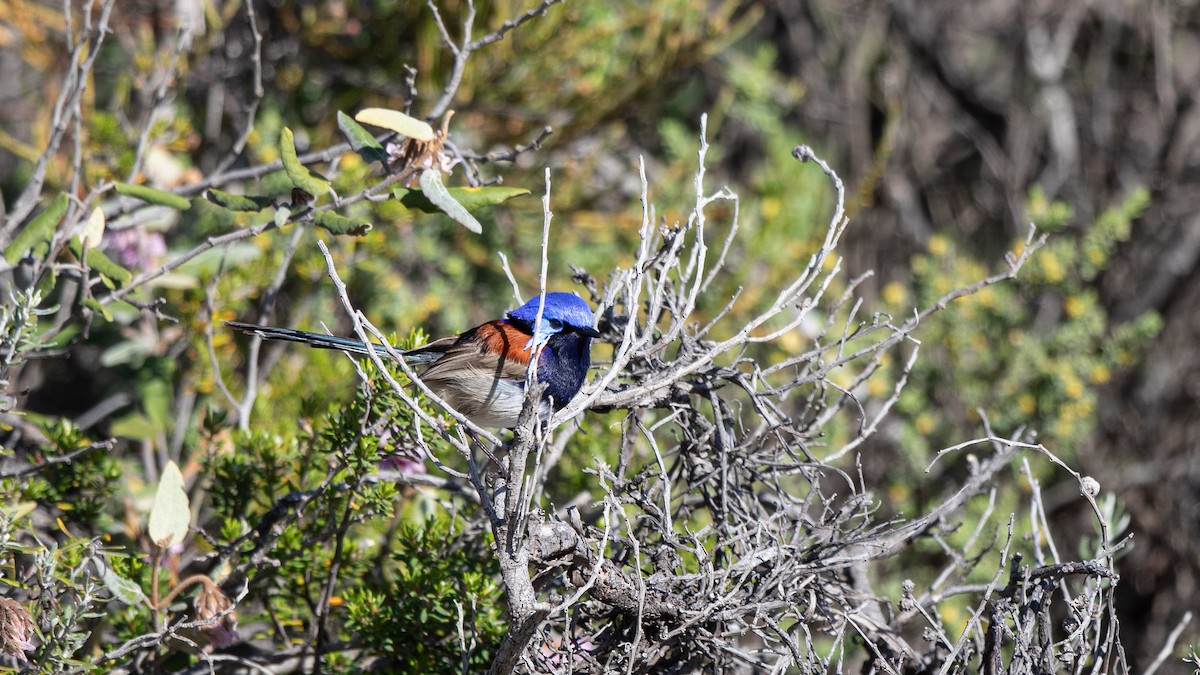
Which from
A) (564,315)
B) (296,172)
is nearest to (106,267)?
(296,172)

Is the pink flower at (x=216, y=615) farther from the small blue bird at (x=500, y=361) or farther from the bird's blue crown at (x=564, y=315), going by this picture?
the bird's blue crown at (x=564, y=315)

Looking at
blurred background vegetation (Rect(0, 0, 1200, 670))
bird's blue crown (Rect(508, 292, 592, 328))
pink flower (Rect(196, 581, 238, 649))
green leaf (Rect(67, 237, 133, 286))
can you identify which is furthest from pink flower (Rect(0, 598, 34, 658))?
bird's blue crown (Rect(508, 292, 592, 328))

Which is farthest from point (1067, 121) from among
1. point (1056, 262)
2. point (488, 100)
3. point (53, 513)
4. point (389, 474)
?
point (53, 513)

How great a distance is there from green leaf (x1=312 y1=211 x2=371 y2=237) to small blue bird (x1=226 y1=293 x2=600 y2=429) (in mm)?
375

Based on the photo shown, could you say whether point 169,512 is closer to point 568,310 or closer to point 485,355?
point 485,355

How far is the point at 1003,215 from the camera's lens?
7023 mm

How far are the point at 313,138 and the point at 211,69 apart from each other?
24.5 inches

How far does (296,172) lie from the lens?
2680mm

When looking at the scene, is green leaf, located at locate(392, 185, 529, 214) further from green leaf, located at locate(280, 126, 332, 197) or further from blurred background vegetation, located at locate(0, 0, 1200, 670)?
blurred background vegetation, located at locate(0, 0, 1200, 670)

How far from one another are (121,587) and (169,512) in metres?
0.22

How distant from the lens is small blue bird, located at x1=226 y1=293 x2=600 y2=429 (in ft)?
9.91

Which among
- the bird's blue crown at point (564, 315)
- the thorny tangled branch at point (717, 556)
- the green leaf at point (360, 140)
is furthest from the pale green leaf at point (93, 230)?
the thorny tangled branch at point (717, 556)

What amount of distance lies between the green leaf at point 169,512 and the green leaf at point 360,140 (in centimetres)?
92

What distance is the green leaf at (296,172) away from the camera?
2.66m
